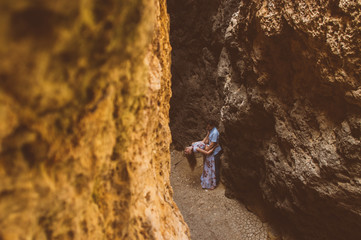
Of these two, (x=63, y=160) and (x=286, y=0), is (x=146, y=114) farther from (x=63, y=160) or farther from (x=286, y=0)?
(x=286, y=0)

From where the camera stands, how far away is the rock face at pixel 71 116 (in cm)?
65

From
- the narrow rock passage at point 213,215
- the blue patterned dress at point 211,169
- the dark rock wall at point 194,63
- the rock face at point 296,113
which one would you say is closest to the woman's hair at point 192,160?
the narrow rock passage at point 213,215

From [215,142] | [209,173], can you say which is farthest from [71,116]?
[209,173]

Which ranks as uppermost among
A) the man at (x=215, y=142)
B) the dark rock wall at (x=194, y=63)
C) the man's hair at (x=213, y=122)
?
the dark rock wall at (x=194, y=63)

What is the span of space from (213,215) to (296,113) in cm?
249

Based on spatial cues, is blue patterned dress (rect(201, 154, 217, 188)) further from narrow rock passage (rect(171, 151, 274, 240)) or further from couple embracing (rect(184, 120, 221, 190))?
narrow rock passage (rect(171, 151, 274, 240))

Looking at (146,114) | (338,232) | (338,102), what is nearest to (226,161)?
(338,232)

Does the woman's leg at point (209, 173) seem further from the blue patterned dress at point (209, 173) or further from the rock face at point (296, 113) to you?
the rock face at point (296, 113)

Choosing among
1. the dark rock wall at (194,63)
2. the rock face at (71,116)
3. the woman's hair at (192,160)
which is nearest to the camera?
the rock face at (71,116)

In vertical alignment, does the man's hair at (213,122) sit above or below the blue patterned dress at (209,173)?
above

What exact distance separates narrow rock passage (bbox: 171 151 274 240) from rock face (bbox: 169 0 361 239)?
10.2 inches

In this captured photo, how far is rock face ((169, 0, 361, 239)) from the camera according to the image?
8.43 feet

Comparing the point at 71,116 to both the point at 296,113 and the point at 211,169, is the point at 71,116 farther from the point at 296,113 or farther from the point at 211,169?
the point at 211,169

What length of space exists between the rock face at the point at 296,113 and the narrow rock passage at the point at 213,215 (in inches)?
10.2
